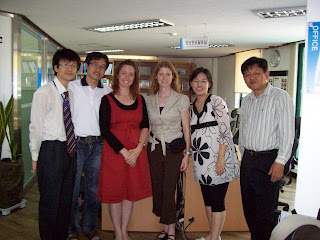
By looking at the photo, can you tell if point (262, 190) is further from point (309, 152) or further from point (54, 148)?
point (54, 148)

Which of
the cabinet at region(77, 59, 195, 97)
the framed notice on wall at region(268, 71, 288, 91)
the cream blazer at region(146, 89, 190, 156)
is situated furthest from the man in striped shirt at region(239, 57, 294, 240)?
the cabinet at region(77, 59, 195, 97)

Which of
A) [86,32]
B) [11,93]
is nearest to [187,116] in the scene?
[11,93]

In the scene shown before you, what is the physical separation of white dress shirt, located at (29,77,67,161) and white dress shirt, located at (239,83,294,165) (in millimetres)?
1467

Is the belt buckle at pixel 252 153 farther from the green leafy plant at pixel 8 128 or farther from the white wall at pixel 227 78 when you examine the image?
the white wall at pixel 227 78

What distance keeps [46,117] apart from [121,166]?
0.72 m

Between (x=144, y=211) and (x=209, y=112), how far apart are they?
132 cm

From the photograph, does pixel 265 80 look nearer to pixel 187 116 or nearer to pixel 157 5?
pixel 187 116

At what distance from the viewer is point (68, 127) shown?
2.32m

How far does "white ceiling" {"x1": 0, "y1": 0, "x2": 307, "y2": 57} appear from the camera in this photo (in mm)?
3721

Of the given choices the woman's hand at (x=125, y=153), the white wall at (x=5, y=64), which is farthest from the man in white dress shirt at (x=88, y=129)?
the white wall at (x=5, y=64)

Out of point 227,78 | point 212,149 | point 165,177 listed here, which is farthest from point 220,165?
point 227,78

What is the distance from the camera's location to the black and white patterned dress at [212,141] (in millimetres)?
2406

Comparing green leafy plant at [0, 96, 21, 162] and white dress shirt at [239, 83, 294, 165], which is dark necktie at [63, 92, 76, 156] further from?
green leafy plant at [0, 96, 21, 162]

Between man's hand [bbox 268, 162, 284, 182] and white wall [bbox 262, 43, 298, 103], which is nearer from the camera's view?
man's hand [bbox 268, 162, 284, 182]
